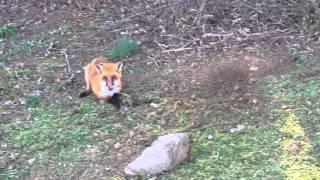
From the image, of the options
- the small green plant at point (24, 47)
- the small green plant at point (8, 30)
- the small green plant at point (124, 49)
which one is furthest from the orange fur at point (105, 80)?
the small green plant at point (8, 30)

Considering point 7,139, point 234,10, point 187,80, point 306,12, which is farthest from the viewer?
point 234,10

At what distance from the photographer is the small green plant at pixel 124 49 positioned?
5973 mm

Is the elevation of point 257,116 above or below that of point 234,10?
below

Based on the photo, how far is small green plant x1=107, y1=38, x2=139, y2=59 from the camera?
5.97 metres

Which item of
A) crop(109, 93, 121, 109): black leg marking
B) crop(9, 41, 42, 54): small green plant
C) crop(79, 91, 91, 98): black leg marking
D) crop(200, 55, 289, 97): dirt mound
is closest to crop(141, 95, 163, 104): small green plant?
crop(109, 93, 121, 109): black leg marking

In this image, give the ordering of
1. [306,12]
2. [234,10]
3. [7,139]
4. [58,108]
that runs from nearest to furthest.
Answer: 1. [7,139]
2. [58,108]
3. [306,12]
4. [234,10]

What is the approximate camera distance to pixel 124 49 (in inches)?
236

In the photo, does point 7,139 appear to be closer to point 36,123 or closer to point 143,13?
point 36,123

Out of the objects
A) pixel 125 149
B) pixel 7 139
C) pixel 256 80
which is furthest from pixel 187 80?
pixel 7 139

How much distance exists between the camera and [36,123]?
188 inches

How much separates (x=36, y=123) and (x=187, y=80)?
1.35 meters

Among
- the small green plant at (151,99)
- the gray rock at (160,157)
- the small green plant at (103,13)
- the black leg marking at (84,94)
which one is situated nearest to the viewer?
the gray rock at (160,157)

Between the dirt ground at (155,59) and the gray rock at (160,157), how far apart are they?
Result: 6.1 inches

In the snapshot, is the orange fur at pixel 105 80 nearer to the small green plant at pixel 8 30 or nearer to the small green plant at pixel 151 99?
the small green plant at pixel 151 99
